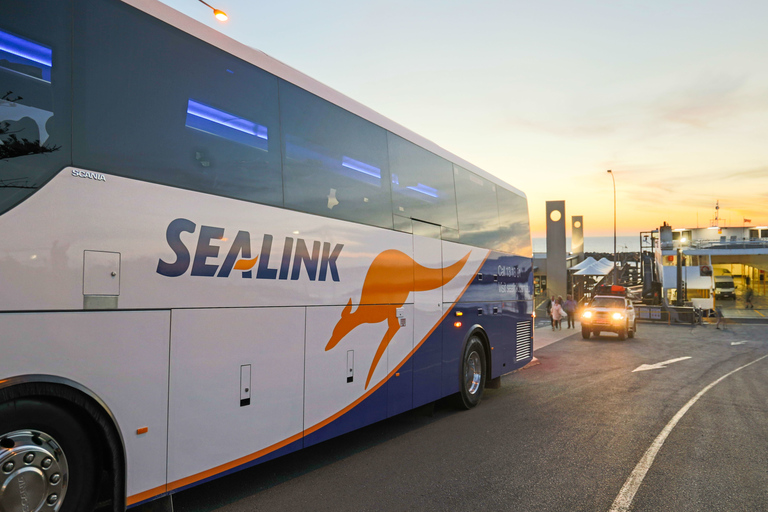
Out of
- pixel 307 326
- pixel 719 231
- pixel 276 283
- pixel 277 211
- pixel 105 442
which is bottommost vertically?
pixel 105 442

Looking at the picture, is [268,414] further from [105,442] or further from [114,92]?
[114,92]

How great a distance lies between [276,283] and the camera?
186 inches

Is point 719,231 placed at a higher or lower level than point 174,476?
higher

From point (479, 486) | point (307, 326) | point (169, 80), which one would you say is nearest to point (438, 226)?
point (307, 326)

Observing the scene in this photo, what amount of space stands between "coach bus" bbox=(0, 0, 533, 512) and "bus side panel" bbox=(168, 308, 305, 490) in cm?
2

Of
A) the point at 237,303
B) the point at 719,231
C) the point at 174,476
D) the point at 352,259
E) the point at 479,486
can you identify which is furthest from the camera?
the point at 719,231

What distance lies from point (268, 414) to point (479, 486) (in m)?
2.12

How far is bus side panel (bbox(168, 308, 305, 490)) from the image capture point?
3895 mm

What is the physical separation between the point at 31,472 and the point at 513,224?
29.9 ft

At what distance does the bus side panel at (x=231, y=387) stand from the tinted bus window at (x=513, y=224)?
601cm

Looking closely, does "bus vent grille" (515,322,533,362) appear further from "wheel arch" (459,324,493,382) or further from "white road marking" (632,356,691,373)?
"white road marking" (632,356,691,373)

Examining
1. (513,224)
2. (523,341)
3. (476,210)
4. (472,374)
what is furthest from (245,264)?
(523,341)

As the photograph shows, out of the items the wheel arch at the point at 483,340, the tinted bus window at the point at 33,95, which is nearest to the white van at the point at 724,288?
the wheel arch at the point at 483,340

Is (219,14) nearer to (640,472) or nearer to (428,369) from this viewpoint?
(428,369)
